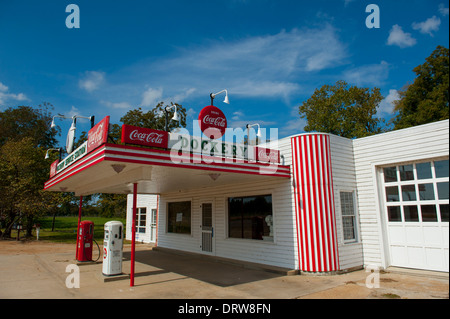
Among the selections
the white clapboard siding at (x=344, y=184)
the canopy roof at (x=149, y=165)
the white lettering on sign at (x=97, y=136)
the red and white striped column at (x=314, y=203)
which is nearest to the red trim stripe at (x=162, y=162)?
the canopy roof at (x=149, y=165)

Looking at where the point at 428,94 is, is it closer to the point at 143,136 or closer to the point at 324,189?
the point at 324,189

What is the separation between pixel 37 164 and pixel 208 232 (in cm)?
1628

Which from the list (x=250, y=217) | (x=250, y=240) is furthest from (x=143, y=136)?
(x=250, y=240)

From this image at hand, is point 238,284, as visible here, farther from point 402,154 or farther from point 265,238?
point 402,154

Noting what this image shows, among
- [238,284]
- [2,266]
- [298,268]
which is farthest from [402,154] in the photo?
[2,266]

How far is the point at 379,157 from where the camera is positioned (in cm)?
929

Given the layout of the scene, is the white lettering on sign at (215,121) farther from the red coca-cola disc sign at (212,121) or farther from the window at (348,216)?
the window at (348,216)

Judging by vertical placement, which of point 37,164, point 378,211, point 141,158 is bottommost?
point 378,211

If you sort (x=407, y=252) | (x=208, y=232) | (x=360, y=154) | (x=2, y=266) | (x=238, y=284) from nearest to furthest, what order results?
(x=238, y=284), (x=407, y=252), (x=360, y=154), (x=2, y=266), (x=208, y=232)

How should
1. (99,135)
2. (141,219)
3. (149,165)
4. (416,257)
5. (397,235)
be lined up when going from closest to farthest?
(99,135) < (149,165) < (416,257) < (397,235) < (141,219)

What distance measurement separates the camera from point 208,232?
40.8 ft

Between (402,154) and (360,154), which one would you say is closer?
(402,154)

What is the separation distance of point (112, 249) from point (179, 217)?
20.8 ft

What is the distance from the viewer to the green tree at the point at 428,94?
21.0m
